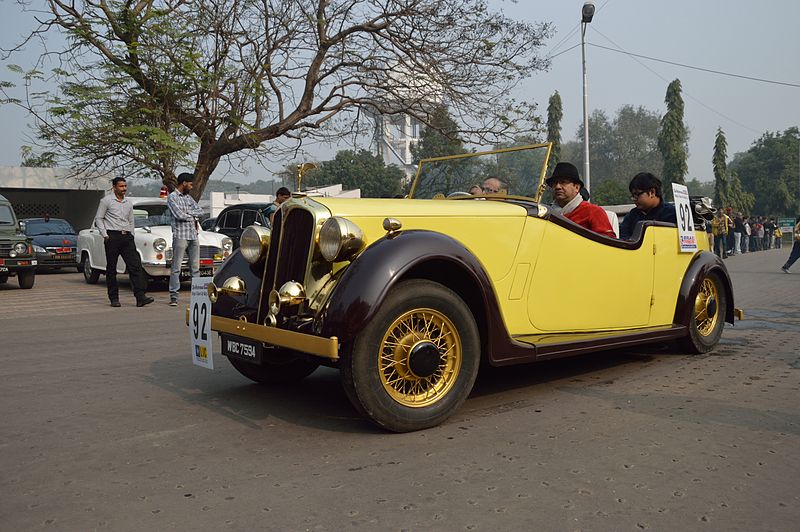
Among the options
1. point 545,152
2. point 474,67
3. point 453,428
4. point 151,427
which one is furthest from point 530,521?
point 474,67

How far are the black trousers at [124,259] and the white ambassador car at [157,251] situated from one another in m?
1.12

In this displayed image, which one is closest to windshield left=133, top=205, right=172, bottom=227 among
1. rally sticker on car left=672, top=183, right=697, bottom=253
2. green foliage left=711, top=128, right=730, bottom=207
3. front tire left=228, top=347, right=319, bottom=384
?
front tire left=228, top=347, right=319, bottom=384

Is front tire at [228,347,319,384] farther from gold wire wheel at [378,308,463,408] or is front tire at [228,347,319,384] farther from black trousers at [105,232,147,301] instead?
black trousers at [105,232,147,301]

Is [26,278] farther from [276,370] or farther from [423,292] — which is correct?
[423,292]

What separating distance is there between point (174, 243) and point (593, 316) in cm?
702

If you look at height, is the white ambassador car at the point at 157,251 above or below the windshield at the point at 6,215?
below

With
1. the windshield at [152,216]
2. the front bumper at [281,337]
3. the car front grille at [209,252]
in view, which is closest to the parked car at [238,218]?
the windshield at [152,216]

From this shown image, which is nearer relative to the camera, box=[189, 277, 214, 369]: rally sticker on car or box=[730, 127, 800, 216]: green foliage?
box=[189, 277, 214, 369]: rally sticker on car

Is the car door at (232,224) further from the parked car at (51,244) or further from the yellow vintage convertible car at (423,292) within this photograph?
the yellow vintage convertible car at (423,292)

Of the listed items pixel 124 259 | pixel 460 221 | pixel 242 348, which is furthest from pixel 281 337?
pixel 124 259

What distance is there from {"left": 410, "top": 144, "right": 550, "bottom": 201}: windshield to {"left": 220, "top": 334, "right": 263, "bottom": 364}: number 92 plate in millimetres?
2042

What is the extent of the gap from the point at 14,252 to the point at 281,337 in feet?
38.9

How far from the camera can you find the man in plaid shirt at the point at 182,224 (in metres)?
9.69

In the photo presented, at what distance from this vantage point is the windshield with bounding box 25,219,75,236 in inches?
755
